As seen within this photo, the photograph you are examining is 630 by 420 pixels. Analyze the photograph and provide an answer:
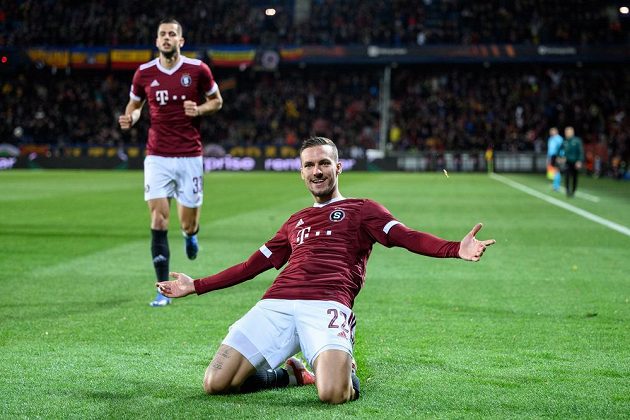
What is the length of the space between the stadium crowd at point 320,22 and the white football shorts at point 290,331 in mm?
47915

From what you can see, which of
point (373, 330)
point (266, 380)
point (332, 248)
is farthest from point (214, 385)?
point (373, 330)

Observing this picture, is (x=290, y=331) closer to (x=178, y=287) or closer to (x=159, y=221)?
(x=178, y=287)

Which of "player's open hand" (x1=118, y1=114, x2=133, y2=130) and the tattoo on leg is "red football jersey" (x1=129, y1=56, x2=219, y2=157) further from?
the tattoo on leg

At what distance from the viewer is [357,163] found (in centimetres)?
4819

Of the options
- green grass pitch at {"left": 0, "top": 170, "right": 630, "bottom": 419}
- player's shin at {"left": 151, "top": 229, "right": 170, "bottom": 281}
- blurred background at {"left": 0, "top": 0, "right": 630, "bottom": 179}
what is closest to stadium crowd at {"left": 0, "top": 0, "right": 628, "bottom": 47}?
blurred background at {"left": 0, "top": 0, "right": 630, "bottom": 179}

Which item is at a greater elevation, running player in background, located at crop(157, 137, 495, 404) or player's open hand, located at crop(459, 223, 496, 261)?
player's open hand, located at crop(459, 223, 496, 261)

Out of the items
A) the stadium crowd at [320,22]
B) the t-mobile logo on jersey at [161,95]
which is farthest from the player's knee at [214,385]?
the stadium crowd at [320,22]

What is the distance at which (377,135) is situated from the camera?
51656mm

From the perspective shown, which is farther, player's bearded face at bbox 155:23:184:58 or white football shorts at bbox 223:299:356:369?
player's bearded face at bbox 155:23:184:58

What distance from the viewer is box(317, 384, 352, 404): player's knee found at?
4883 mm

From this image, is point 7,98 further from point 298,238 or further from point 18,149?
point 298,238

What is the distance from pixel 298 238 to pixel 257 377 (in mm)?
877

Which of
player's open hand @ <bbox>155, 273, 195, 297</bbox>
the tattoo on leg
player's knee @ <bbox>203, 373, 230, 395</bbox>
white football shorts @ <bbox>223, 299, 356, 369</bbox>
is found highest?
player's open hand @ <bbox>155, 273, 195, 297</bbox>

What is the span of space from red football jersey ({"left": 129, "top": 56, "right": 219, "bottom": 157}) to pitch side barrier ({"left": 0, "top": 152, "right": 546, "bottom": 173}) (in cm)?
3848
